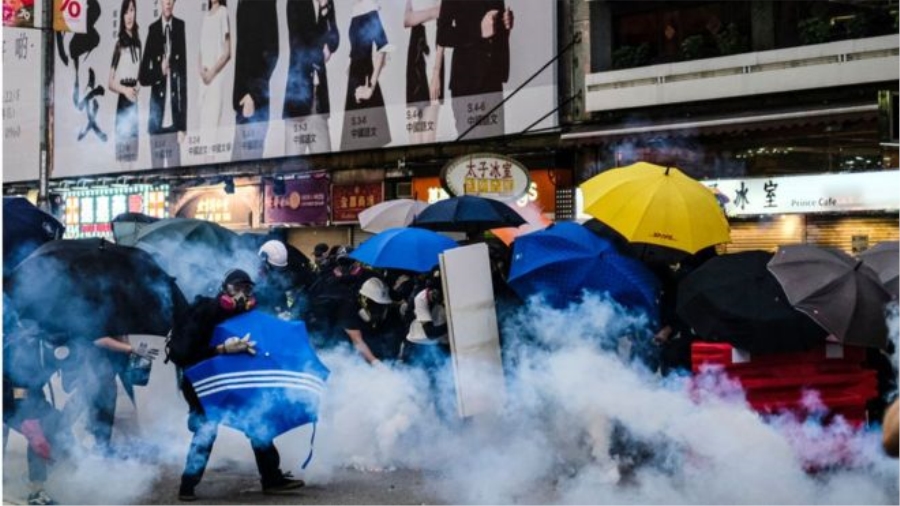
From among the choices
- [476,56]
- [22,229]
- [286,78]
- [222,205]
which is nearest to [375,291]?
[22,229]

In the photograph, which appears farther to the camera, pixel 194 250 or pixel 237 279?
pixel 194 250

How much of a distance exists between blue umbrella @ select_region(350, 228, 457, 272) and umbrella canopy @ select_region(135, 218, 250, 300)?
1471 mm

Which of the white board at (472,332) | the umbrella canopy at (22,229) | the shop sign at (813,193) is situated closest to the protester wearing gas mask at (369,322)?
the white board at (472,332)

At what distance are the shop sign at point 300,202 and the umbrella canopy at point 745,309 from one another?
53.7 ft

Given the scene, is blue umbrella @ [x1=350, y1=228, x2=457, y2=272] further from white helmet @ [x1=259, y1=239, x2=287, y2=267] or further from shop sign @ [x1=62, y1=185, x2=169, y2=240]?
shop sign @ [x1=62, y1=185, x2=169, y2=240]

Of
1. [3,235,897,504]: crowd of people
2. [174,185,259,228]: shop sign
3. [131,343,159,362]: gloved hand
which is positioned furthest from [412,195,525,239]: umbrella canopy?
[174,185,259,228]: shop sign

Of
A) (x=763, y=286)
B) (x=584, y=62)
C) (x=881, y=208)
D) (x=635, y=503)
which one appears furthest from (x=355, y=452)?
(x=584, y=62)

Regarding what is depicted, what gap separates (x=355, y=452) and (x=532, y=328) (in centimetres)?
151

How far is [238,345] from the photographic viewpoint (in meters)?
7.03

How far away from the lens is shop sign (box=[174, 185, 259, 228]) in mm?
24656

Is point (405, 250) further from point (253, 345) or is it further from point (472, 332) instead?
point (253, 345)

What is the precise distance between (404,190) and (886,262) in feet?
49.6

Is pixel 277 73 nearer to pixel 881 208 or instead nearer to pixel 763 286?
pixel 881 208

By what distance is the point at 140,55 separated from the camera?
2616 cm
